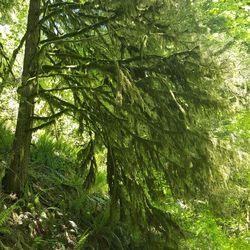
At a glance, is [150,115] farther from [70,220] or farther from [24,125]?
[70,220]

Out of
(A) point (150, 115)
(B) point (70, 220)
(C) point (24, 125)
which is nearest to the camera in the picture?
(A) point (150, 115)

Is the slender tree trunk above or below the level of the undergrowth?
above

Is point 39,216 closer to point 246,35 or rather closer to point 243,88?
point 243,88

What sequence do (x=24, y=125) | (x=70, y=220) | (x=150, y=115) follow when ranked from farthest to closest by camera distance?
(x=70, y=220), (x=24, y=125), (x=150, y=115)

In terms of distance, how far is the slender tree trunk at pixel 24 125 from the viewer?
4.79 meters

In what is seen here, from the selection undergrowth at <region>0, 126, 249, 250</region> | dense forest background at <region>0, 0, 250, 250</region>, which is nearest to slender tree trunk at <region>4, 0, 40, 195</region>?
dense forest background at <region>0, 0, 250, 250</region>

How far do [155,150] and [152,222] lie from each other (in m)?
0.82

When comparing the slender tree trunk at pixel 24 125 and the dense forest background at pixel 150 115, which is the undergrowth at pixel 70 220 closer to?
the dense forest background at pixel 150 115

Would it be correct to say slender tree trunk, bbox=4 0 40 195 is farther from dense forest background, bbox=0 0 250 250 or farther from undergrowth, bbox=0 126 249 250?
undergrowth, bbox=0 126 249 250

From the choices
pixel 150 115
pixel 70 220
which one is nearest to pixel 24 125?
pixel 70 220

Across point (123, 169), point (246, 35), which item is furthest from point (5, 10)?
point (246, 35)

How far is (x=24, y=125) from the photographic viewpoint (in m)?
4.85

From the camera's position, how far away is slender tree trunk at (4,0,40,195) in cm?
→ 479

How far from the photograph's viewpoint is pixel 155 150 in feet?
12.8
